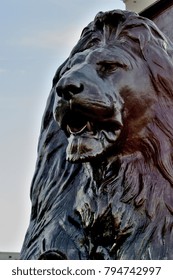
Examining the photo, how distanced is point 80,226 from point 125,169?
8.0 inches

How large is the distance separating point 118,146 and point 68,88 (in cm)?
20

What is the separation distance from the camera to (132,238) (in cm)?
192

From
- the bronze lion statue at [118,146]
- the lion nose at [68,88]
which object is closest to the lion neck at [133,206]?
the bronze lion statue at [118,146]

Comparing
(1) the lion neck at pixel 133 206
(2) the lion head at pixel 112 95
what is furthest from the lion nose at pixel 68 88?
(1) the lion neck at pixel 133 206

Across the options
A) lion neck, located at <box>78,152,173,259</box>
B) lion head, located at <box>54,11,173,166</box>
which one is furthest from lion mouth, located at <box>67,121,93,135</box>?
lion neck, located at <box>78,152,173,259</box>

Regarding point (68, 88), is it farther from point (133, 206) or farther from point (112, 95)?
point (133, 206)

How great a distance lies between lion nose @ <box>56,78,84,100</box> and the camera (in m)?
1.93

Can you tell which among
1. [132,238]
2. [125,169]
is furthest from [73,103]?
[132,238]

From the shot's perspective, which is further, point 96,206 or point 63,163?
point 63,163

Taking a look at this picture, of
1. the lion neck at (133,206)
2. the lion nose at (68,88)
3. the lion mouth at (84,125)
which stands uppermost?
the lion nose at (68,88)

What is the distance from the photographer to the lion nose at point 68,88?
76.0 inches

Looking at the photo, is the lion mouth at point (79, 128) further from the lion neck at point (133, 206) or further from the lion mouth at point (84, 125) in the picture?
the lion neck at point (133, 206)

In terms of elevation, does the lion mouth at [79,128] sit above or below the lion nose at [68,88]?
below
